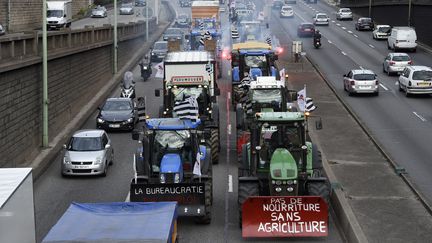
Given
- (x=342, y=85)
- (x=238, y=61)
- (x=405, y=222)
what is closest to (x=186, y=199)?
(x=405, y=222)

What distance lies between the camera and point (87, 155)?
30.2 m

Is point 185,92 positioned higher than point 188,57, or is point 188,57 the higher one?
point 188,57

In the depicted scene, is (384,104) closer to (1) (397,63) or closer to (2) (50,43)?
(1) (397,63)

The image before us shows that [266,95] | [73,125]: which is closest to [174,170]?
[266,95]

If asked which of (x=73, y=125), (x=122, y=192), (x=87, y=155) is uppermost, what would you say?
(x=87, y=155)

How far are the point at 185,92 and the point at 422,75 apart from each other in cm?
2003

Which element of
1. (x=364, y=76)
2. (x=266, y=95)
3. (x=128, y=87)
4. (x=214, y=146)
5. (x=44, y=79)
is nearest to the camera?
(x=214, y=146)

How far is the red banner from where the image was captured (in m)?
20.8

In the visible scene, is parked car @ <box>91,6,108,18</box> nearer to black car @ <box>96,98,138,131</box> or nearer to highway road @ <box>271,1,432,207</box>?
highway road @ <box>271,1,432,207</box>

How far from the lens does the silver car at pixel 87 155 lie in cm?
2994

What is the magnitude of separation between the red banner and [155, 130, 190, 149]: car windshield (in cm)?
314

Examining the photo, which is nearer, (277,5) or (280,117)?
(280,117)

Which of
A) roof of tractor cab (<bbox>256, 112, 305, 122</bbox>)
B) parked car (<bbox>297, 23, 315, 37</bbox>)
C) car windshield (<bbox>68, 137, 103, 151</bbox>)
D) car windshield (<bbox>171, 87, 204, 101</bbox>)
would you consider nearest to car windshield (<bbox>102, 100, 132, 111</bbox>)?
car windshield (<bbox>171, 87, 204, 101</bbox>)

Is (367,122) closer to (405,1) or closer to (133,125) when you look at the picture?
(133,125)
